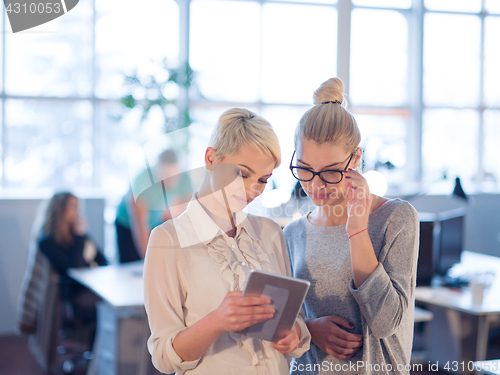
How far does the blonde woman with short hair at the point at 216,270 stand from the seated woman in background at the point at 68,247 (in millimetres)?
2513

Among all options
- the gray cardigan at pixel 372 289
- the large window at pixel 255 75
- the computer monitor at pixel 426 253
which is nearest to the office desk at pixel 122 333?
the gray cardigan at pixel 372 289

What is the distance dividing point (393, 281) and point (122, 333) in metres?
1.97

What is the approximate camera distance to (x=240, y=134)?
40.6 inches

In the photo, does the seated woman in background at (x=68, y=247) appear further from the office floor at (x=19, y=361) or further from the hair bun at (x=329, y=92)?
the hair bun at (x=329, y=92)

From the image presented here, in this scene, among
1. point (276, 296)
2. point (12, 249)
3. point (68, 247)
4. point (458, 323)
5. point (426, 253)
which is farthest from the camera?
point (12, 249)

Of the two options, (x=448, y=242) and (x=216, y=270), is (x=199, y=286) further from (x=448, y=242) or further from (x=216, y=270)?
(x=448, y=242)

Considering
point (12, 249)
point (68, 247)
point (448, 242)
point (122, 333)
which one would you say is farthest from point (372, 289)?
point (12, 249)

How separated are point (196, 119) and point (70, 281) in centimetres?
231

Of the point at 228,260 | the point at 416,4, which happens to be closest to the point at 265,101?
the point at 416,4

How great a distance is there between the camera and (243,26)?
5660 mm

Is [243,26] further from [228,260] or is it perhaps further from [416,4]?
[228,260]

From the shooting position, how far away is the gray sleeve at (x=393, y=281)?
105 cm

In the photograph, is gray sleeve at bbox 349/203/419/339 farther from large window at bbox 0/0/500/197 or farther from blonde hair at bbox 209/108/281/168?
large window at bbox 0/0/500/197

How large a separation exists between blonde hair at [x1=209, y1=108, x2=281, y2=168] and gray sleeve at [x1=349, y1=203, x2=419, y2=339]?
1.17 ft
